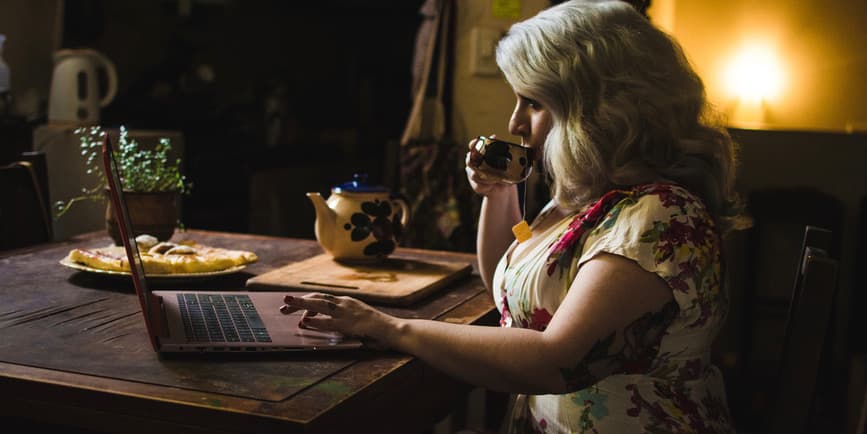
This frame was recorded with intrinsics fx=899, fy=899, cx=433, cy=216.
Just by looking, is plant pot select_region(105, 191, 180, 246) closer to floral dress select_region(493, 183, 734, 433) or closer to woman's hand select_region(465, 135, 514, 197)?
woman's hand select_region(465, 135, 514, 197)

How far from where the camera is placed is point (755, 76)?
437 cm

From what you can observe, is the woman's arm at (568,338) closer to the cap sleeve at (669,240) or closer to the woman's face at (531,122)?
the cap sleeve at (669,240)

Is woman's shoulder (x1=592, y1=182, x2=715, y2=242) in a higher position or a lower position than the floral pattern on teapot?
higher

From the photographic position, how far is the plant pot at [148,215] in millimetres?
1771

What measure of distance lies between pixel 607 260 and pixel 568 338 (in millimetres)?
118

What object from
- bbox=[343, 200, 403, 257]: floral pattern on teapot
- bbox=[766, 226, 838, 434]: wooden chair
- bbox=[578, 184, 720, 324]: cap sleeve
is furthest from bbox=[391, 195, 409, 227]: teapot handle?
bbox=[766, 226, 838, 434]: wooden chair

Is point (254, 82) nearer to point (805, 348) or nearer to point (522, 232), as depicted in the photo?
point (522, 232)

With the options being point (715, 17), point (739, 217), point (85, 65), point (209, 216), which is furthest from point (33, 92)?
point (715, 17)

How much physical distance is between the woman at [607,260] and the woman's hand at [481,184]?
0.18 m

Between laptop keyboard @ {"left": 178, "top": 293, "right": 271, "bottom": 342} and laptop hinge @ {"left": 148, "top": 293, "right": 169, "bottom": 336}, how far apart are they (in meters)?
0.03

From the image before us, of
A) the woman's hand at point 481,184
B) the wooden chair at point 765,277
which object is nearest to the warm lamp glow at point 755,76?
the wooden chair at point 765,277

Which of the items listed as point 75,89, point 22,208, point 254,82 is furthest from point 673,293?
point 254,82

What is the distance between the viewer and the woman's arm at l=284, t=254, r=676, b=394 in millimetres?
1082

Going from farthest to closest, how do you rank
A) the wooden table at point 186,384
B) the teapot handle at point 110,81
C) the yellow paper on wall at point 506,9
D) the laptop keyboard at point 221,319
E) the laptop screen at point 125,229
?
the teapot handle at point 110,81 → the yellow paper on wall at point 506,9 → the laptop keyboard at point 221,319 → the laptop screen at point 125,229 → the wooden table at point 186,384
